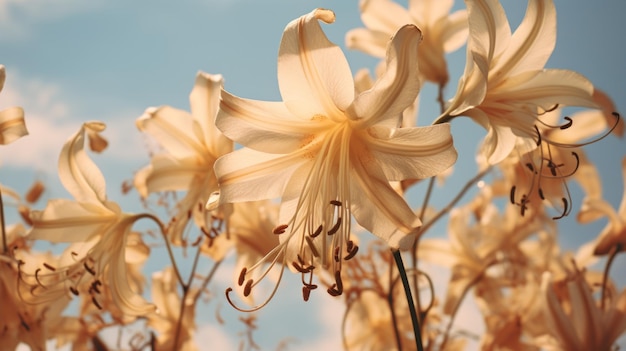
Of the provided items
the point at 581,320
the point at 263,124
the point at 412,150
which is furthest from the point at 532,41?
the point at 581,320

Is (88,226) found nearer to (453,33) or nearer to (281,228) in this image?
(281,228)

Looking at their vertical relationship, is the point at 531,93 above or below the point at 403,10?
below

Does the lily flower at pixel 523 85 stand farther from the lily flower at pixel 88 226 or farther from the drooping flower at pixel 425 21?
the lily flower at pixel 88 226

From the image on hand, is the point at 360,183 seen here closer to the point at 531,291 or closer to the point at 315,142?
the point at 315,142

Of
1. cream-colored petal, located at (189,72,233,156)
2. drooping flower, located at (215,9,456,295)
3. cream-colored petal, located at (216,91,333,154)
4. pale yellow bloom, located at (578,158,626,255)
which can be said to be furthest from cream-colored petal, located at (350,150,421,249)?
pale yellow bloom, located at (578,158,626,255)

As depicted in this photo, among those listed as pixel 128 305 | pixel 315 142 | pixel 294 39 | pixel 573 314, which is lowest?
pixel 573 314

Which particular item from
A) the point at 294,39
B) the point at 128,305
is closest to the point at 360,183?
the point at 294,39


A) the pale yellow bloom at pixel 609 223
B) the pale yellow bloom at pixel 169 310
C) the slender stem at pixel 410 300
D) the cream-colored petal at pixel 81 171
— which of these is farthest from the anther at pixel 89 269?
the pale yellow bloom at pixel 609 223
